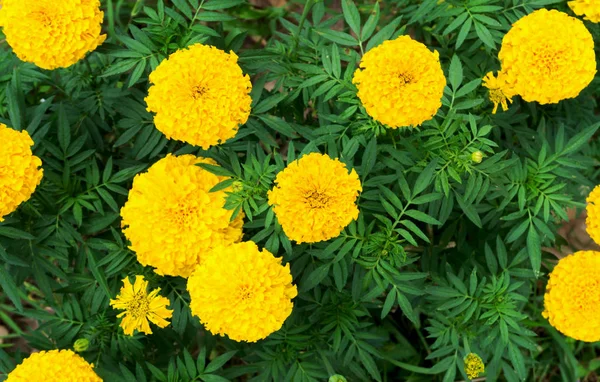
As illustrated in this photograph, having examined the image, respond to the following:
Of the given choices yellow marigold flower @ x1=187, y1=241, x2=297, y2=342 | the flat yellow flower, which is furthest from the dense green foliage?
yellow marigold flower @ x1=187, y1=241, x2=297, y2=342

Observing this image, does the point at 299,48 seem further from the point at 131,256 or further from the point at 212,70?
the point at 131,256

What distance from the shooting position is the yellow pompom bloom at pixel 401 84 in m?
2.21

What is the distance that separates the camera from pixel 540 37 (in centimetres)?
246

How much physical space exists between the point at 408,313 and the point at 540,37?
4.02 feet

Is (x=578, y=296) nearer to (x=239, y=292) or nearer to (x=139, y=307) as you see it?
(x=239, y=292)

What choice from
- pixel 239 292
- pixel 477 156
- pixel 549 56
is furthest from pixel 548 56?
pixel 239 292

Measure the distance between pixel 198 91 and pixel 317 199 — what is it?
→ 611mm

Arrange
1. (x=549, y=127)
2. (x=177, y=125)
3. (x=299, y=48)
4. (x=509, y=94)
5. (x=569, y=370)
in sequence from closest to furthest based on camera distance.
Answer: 1. (x=177, y=125)
2. (x=509, y=94)
3. (x=299, y=48)
4. (x=549, y=127)
5. (x=569, y=370)

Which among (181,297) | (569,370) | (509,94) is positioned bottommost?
(569,370)


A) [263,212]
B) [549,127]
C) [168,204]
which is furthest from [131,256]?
[549,127]

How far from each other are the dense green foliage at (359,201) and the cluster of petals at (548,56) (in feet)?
0.53

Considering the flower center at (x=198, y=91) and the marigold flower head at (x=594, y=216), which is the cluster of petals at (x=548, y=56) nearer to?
the marigold flower head at (x=594, y=216)

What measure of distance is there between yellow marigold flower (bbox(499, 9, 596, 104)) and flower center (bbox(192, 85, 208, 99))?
1241 millimetres

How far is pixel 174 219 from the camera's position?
236 centimetres
